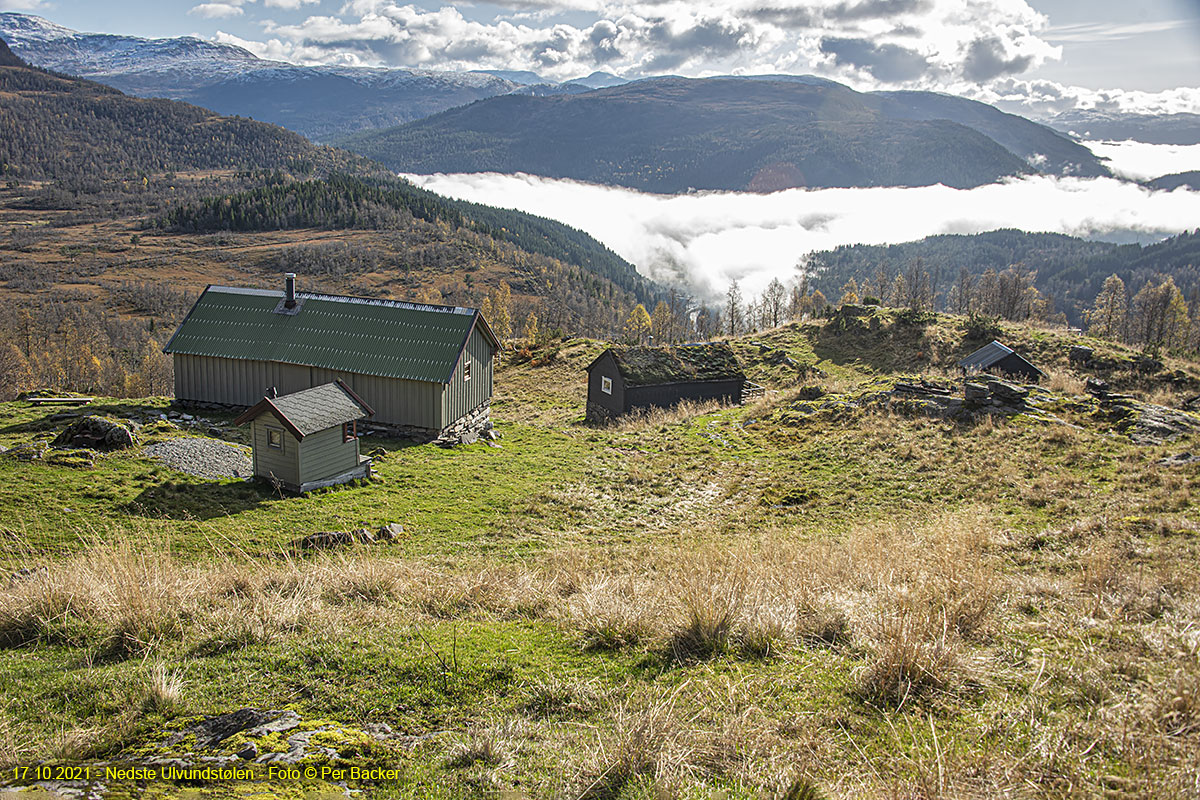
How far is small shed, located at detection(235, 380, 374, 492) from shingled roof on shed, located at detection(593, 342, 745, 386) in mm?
18417

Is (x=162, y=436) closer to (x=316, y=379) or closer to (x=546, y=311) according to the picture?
(x=316, y=379)

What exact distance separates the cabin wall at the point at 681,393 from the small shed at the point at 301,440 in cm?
1818

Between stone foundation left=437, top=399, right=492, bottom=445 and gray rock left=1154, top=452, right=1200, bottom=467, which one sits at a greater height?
gray rock left=1154, top=452, right=1200, bottom=467

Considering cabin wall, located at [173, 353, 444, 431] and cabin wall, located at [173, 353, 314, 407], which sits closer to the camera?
cabin wall, located at [173, 353, 444, 431]

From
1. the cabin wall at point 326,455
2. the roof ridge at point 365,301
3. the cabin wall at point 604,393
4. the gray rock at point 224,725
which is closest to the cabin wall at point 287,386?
the roof ridge at point 365,301

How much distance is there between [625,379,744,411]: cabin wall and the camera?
36688 millimetres

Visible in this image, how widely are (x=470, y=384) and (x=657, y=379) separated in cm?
1138

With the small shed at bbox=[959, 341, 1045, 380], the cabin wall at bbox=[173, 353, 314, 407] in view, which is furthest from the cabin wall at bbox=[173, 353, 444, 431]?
the small shed at bbox=[959, 341, 1045, 380]

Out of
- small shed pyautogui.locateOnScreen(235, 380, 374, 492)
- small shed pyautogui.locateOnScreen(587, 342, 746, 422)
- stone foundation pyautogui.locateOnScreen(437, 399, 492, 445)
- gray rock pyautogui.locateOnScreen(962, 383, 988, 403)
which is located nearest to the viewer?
small shed pyautogui.locateOnScreen(235, 380, 374, 492)

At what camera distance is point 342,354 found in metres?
29.4

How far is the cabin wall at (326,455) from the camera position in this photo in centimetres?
1994

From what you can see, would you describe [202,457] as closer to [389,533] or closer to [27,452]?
[27,452]

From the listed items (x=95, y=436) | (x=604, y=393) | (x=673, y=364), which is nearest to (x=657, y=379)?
(x=673, y=364)

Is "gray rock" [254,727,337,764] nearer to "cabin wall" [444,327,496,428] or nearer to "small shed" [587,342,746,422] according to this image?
"cabin wall" [444,327,496,428]
